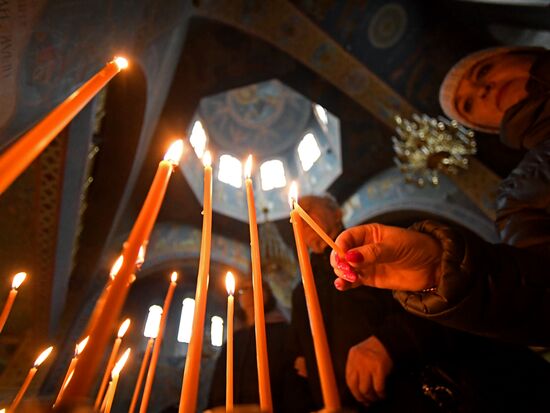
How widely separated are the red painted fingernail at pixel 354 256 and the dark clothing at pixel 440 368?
2.60 ft

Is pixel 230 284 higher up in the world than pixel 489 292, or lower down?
higher up

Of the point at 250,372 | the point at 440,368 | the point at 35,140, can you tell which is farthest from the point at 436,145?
the point at 35,140

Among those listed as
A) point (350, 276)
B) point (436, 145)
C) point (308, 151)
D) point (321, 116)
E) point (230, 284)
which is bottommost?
point (350, 276)

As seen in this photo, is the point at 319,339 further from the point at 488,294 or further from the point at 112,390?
the point at 112,390

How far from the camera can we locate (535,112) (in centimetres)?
176

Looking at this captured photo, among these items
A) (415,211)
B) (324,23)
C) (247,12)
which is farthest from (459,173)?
(247,12)

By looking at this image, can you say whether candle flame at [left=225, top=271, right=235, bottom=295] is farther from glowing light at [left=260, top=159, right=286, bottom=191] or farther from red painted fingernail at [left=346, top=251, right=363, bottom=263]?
glowing light at [left=260, top=159, right=286, bottom=191]

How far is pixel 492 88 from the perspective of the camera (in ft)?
7.52

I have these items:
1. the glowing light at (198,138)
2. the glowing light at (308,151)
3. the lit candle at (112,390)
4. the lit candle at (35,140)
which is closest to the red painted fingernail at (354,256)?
the lit candle at (35,140)

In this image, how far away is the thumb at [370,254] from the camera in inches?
34.0

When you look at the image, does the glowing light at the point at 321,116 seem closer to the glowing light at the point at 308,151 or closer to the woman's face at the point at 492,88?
the glowing light at the point at 308,151

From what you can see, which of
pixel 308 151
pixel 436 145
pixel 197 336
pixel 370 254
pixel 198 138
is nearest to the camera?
pixel 197 336

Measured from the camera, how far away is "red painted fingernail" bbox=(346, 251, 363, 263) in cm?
85

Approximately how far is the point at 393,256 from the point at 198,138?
10088mm
